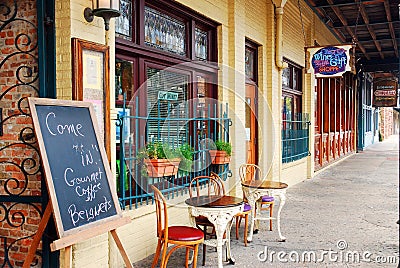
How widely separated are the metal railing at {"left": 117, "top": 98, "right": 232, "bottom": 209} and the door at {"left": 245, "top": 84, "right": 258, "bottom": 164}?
118 centimetres

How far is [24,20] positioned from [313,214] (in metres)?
4.59

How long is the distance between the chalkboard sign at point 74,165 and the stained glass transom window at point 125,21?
125 centimetres

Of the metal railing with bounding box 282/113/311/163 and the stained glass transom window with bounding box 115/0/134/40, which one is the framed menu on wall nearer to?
the stained glass transom window with bounding box 115/0/134/40

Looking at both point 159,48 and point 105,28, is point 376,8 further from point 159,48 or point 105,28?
point 105,28

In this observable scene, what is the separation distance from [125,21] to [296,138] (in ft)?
19.2

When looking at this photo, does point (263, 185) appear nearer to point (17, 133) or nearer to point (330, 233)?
point (330, 233)

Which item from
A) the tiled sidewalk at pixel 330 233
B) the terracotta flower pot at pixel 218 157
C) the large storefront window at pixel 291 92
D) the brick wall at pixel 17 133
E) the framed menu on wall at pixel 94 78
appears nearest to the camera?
the framed menu on wall at pixel 94 78

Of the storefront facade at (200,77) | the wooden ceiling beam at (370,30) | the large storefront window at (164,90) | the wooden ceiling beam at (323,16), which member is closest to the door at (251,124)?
the storefront facade at (200,77)

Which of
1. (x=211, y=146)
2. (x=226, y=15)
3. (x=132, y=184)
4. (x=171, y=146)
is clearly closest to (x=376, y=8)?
(x=226, y=15)

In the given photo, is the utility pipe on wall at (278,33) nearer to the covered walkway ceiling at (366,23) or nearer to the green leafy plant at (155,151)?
the covered walkway ceiling at (366,23)

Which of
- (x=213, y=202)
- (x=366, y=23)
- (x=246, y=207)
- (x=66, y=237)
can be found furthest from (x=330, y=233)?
(x=366, y=23)

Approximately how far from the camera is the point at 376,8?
33.8 feet

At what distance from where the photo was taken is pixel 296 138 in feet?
29.9

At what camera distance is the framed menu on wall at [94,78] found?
3076mm
